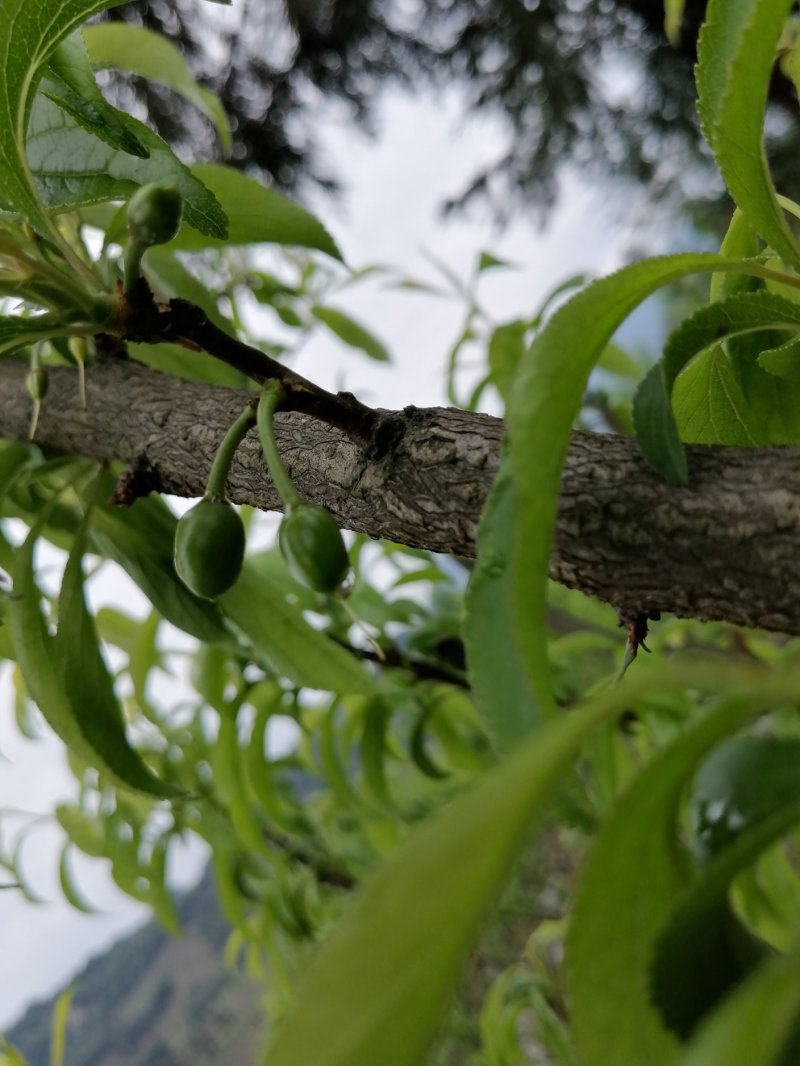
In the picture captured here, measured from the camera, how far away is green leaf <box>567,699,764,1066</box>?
18cm

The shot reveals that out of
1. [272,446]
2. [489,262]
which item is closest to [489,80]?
[489,262]

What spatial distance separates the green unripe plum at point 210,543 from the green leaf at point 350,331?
0.61m

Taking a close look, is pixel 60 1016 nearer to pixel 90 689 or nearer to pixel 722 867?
pixel 90 689

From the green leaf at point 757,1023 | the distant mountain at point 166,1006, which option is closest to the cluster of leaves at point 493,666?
the green leaf at point 757,1023

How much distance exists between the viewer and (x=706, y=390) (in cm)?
37

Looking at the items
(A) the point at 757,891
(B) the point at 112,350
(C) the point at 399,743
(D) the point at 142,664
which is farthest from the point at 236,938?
(B) the point at 112,350

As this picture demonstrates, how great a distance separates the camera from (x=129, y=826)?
0.99 m

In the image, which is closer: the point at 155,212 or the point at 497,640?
the point at 497,640

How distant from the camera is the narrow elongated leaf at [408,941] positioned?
5.7 inches

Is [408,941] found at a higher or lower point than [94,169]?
lower

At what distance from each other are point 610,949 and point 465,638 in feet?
0.23

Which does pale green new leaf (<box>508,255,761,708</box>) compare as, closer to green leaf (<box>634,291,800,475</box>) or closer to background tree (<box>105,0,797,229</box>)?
green leaf (<box>634,291,800,475</box>)

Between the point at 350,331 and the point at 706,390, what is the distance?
0.60m

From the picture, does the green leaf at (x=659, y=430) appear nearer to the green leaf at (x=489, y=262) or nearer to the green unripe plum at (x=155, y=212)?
the green unripe plum at (x=155, y=212)
